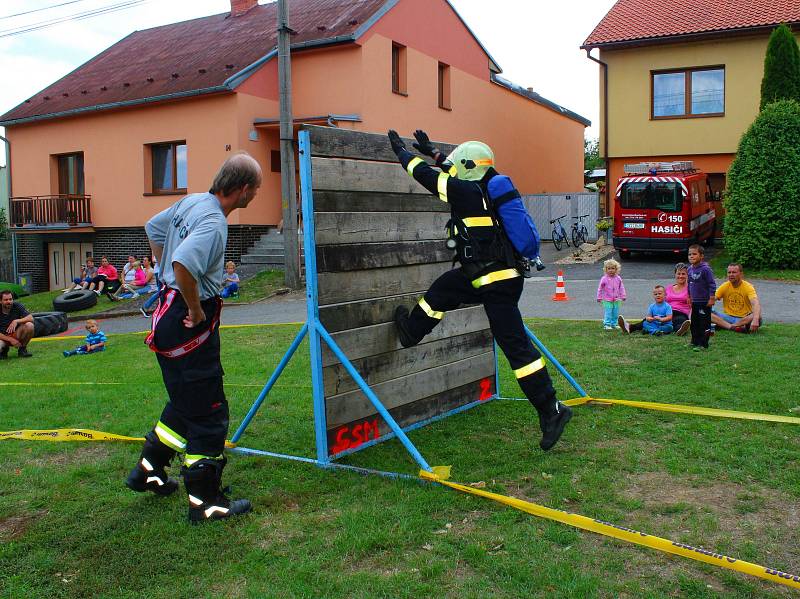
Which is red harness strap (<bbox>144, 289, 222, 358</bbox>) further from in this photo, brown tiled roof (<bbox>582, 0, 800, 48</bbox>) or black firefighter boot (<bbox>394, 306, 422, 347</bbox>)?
brown tiled roof (<bbox>582, 0, 800, 48</bbox>)

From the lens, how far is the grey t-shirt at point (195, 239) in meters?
3.98

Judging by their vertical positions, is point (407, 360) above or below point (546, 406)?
above

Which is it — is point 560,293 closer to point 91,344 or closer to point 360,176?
point 91,344

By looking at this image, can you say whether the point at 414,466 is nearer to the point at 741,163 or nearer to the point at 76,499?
the point at 76,499

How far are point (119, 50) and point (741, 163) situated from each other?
23.5m

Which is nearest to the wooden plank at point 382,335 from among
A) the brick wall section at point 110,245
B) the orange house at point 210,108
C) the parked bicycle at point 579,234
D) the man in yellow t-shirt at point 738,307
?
the man in yellow t-shirt at point 738,307

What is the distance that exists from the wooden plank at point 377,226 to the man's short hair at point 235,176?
0.92 meters

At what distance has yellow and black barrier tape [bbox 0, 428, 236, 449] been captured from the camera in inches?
231

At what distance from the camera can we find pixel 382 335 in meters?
5.68

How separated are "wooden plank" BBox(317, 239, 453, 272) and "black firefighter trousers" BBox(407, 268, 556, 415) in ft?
1.77

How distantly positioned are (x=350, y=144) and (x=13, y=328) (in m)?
8.87

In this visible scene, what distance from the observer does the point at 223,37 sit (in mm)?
27031

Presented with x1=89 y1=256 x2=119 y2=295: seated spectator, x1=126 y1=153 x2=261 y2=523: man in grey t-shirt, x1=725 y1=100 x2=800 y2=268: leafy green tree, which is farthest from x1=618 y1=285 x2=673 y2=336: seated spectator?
x1=89 y1=256 x2=119 y2=295: seated spectator

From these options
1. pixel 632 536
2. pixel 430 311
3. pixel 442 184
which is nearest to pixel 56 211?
pixel 430 311
